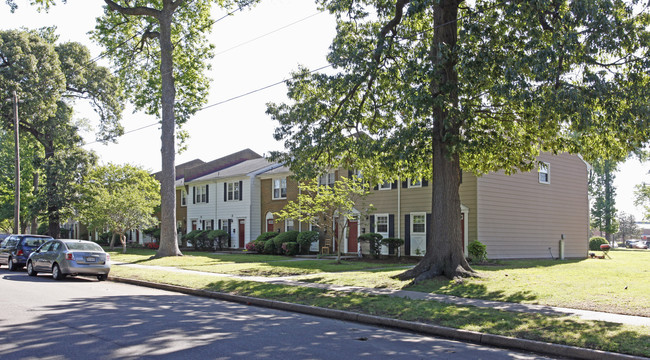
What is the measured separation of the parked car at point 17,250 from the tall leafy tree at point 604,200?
64867 mm

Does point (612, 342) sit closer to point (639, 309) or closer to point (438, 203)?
point (639, 309)

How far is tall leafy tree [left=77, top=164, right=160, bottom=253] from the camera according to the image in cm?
3416

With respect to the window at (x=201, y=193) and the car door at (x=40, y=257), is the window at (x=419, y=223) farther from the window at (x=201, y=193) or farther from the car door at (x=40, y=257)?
the window at (x=201, y=193)

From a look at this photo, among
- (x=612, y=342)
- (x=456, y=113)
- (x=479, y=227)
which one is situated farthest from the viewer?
(x=479, y=227)

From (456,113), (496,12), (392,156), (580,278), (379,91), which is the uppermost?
(496,12)

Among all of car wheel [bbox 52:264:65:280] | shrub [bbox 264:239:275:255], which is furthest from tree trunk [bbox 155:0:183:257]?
car wheel [bbox 52:264:65:280]

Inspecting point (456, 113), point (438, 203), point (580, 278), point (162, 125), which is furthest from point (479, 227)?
point (162, 125)

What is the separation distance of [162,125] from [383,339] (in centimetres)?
2033

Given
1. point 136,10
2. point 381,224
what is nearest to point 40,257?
point 136,10

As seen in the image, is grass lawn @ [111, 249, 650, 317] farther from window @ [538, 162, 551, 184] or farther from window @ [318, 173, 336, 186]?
window @ [318, 173, 336, 186]

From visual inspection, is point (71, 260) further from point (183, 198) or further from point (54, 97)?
point (183, 198)

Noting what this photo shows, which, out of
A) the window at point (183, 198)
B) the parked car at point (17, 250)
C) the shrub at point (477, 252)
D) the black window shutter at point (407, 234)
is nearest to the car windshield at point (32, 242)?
the parked car at point (17, 250)

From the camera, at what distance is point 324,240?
31.7m

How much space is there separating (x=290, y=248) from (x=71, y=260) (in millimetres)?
14506
